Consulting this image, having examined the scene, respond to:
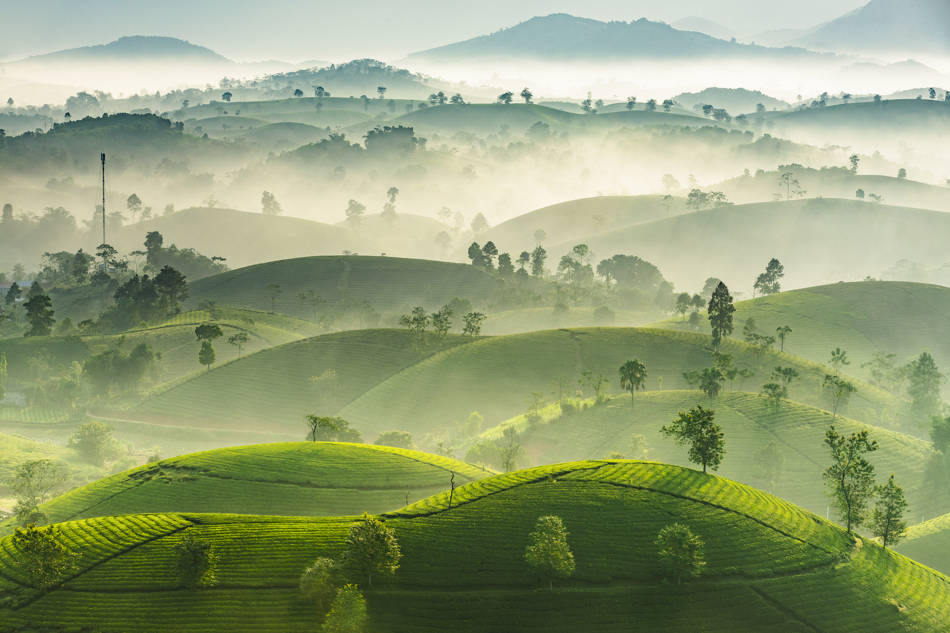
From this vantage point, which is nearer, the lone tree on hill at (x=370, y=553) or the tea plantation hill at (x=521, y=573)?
the tea plantation hill at (x=521, y=573)

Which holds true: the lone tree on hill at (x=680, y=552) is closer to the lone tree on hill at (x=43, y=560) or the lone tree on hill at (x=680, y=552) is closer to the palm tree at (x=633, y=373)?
the lone tree on hill at (x=43, y=560)

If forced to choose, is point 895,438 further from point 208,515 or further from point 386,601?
point 208,515

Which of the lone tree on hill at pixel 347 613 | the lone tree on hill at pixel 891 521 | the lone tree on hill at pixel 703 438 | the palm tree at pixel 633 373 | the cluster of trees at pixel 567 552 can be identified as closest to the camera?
the lone tree on hill at pixel 347 613

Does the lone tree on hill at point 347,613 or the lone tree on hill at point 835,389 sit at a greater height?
the lone tree on hill at point 835,389

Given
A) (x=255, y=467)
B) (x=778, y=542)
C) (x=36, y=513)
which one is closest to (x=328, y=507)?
(x=255, y=467)

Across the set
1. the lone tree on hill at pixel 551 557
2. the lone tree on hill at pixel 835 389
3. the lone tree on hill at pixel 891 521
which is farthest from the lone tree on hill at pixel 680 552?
the lone tree on hill at pixel 835 389

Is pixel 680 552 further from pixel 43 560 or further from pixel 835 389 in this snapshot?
pixel 835 389

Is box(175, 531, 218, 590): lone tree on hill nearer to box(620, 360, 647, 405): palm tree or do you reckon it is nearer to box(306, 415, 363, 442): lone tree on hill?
box(306, 415, 363, 442): lone tree on hill

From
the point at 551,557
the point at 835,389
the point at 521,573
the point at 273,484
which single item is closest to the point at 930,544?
the point at 835,389
